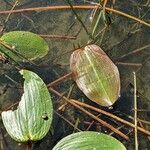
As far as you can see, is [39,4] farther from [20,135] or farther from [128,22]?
[20,135]

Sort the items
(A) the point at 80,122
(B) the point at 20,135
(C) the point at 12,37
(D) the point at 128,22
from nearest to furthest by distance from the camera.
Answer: (B) the point at 20,135 < (A) the point at 80,122 < (C) the point at 12,37 < (D) the point at 128,22

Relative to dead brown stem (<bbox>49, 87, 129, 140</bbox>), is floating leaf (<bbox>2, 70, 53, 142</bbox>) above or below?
above

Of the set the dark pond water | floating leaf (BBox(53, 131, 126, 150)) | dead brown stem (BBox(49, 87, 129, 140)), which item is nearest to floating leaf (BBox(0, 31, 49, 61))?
the dark pond water

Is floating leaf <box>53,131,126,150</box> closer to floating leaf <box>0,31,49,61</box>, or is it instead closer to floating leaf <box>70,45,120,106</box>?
floating leaf <box>70,45,120,106</box>

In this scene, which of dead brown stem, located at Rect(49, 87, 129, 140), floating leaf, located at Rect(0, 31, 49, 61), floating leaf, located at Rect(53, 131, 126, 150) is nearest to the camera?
floating leaf, located at Rect(53, 131, 126, 150)

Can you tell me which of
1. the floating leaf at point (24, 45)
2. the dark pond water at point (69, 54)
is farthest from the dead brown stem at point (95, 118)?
the floating leaf at point (24, 45)

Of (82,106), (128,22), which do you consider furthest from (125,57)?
(82,106)

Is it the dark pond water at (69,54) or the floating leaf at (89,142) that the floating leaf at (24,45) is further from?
the floating leaf at (89,142)

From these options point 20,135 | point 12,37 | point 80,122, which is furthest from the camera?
point 12,37
